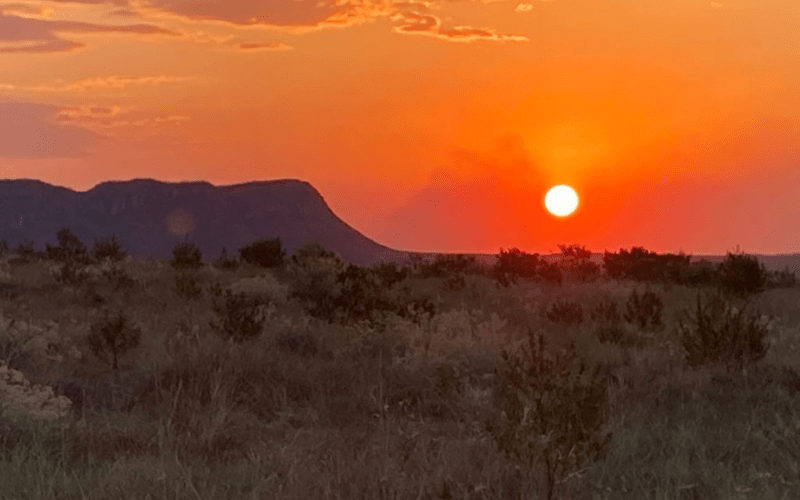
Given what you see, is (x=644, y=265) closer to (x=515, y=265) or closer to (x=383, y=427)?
(x=515, y=265)

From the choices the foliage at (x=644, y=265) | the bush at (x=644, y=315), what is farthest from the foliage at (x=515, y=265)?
the bush at (x=644, y=315)

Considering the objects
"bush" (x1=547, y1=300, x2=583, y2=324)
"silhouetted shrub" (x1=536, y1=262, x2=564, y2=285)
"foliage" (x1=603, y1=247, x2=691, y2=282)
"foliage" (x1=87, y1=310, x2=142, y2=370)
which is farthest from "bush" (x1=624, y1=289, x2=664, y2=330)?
"foliage" (x1=603, y1=247, x2=691, y2=282)

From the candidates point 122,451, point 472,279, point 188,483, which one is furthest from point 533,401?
point 472,279

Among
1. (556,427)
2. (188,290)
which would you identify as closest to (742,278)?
(188,290)

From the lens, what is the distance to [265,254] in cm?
3547

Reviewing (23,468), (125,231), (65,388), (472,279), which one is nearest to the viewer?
(23,468)

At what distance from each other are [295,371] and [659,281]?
21.5m

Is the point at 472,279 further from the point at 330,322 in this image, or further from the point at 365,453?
the point at 365,453

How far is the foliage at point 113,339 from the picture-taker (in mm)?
12023

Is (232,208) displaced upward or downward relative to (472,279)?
upward

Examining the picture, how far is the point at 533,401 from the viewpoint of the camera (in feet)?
22.8

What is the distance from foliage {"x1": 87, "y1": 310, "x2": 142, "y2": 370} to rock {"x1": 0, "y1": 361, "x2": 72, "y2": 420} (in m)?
Result: 3.21

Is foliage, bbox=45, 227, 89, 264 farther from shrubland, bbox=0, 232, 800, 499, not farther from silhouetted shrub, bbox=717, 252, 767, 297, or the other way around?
silhouetted shrub, bbox=717, 252, 767, 297

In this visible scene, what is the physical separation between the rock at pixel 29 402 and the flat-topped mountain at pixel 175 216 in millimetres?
101338
